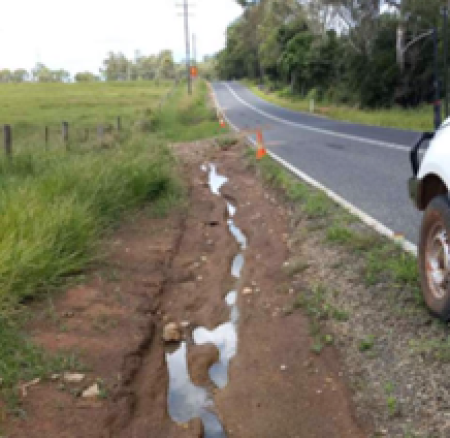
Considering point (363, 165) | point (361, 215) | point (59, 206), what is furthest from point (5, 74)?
point (361, 215)

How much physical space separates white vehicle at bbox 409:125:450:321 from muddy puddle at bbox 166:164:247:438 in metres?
1.75

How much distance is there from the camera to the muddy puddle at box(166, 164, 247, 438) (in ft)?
13.1

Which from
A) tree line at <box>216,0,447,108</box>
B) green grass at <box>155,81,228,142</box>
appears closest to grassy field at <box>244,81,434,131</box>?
tree line at <box>216,0,447,108</box>

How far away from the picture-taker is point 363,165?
36.4 feet

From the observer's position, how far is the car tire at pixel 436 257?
3.72m

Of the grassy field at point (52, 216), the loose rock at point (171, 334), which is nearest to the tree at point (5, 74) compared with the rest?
the grassy field at point (52, 216)

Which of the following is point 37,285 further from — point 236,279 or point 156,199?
point 156,199

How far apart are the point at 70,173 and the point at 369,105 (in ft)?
79.4

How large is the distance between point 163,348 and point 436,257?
8.24 ft

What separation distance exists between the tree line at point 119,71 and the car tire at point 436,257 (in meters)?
146

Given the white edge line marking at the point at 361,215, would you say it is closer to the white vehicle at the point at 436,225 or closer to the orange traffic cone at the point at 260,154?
the white vehicle at the point at 436,225

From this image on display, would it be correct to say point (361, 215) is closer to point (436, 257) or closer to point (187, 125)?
point (436, 257)

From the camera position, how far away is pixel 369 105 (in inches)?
1147

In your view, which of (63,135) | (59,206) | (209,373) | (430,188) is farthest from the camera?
(63,135)
